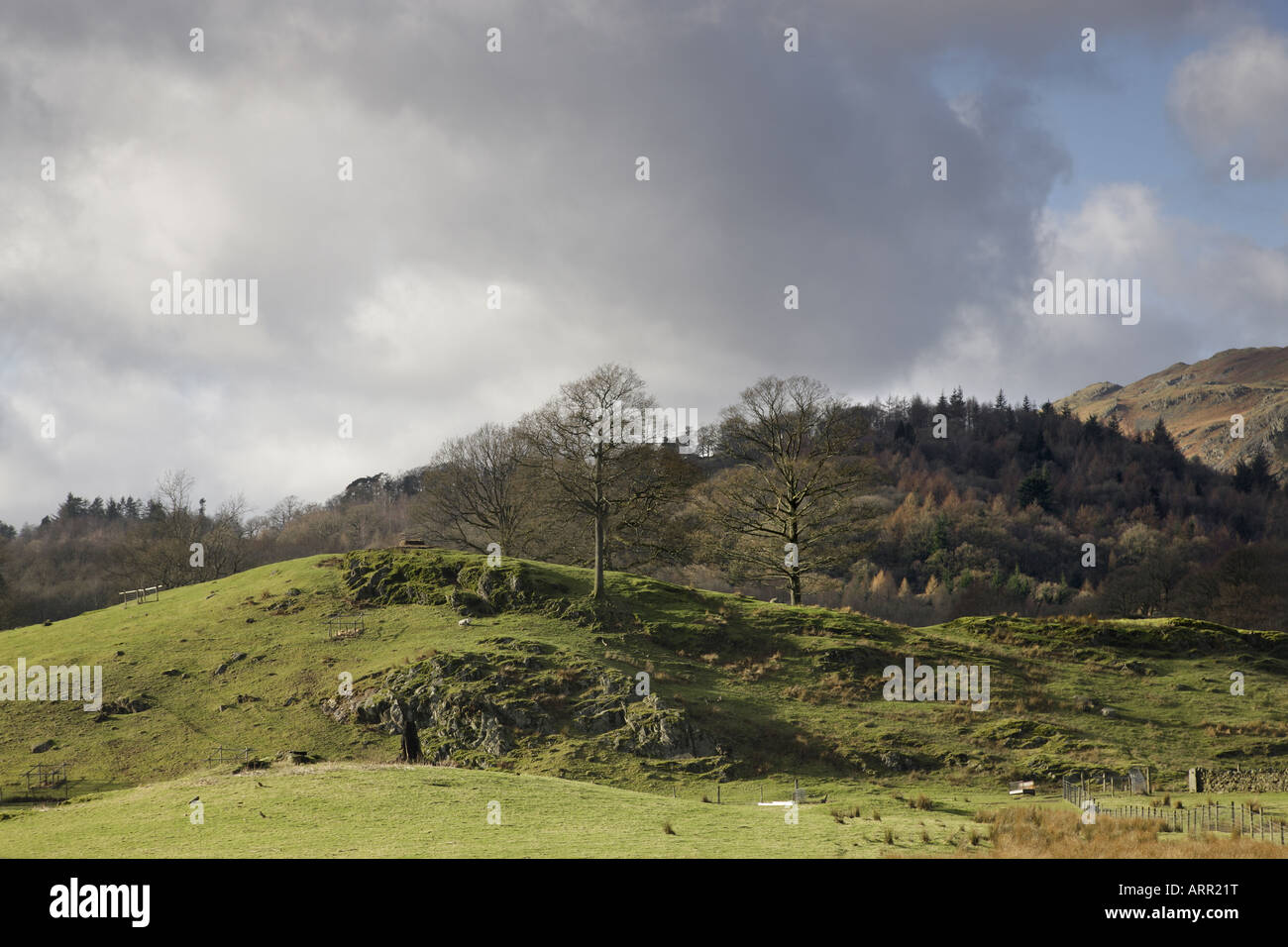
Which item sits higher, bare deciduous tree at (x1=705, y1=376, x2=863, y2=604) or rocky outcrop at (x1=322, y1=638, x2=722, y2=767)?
bare deciduous tree at (x1=705, y1=376, x2=863, y2=604)

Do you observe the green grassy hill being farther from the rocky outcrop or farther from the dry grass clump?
the dry grass clump

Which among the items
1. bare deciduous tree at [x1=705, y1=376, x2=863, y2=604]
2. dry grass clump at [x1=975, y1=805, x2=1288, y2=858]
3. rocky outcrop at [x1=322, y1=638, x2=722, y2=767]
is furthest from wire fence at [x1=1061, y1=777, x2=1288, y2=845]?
bare deciduous tree at [x1=705, y1=376, x2=863, y2=604]

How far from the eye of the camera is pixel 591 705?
1767 inches

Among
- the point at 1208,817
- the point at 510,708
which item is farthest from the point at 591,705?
the point at 1208,817

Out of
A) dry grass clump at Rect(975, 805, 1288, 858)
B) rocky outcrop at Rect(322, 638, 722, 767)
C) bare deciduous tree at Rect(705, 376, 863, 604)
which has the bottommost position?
rocky outcrop at Rect(322, 638, 722, 767)

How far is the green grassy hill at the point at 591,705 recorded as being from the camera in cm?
3123

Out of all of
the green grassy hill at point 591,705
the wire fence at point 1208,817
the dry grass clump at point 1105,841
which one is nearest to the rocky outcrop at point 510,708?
the green grassy hill at point 591,705

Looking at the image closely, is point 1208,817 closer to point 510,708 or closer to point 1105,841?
point 1105,841

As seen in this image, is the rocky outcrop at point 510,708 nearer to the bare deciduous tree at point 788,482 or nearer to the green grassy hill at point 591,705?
the green grassy hill at point 591,705

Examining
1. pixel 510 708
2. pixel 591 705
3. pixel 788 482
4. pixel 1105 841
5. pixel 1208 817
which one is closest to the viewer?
pixel 1105 841

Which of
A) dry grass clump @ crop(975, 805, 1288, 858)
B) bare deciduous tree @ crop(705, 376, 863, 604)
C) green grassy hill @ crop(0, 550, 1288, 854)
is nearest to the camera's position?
dry grass clump @ crop(975, 805, 1288, 858)

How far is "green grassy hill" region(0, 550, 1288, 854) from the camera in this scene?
31.2 meters
